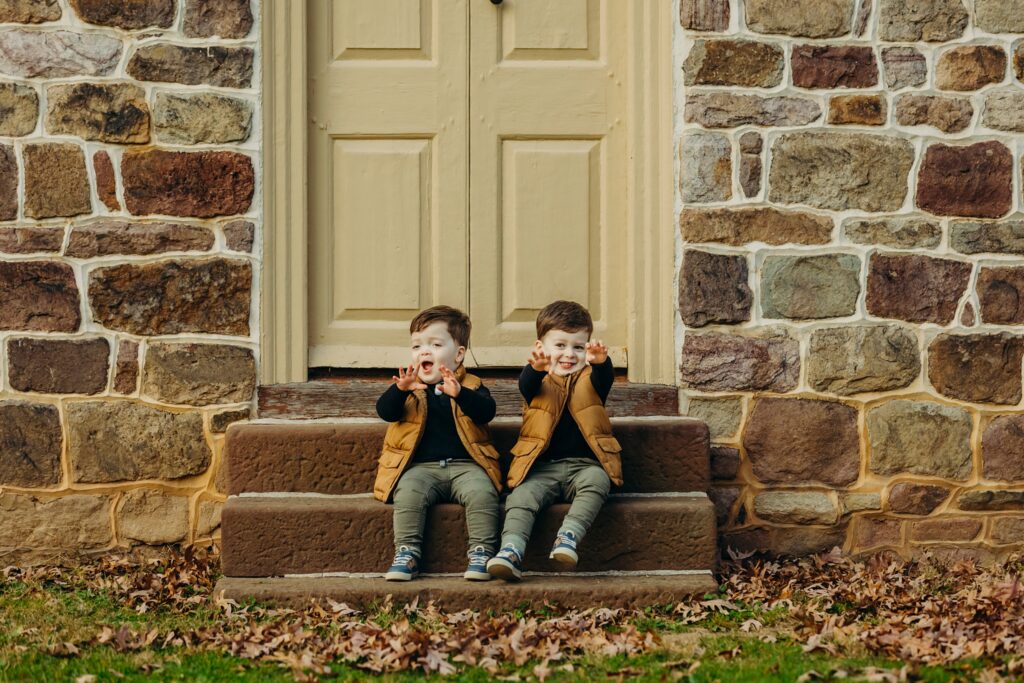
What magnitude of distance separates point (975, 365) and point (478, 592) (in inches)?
85.3

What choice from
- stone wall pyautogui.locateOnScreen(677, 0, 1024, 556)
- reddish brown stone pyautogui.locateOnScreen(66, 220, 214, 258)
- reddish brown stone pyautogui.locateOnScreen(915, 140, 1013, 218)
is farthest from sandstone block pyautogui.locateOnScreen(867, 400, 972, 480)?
reddish brown stone pyautogui.locateOnScreen(66, 220, 214, 258)

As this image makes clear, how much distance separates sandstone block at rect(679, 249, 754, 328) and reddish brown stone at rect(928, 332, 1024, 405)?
0.76 meters

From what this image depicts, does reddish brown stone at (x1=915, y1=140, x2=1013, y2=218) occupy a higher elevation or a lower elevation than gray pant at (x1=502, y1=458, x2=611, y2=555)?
higher

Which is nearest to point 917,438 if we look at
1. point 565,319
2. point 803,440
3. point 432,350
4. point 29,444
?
point 803,440

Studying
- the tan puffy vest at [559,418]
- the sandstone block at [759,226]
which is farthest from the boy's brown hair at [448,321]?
the sandstone block at [759,226]

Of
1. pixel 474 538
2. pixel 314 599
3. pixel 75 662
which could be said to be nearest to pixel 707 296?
pixel 474 538

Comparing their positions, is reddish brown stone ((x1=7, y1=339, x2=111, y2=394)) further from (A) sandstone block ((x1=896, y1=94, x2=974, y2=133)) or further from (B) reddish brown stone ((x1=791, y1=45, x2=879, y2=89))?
(A) sandstone block ((x1=896, y1=94, x2=974, y2=133))

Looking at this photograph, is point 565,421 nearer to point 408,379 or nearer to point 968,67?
point 408,379

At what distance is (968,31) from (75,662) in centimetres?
387

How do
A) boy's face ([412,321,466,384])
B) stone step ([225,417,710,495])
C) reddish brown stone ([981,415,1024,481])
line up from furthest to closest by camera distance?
1. reddish brown stone ([981,415,1024,481])
2. stone step ([225,417,710,495])
3. boy's face ([412,321,466,384])

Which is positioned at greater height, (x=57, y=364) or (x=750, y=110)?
(x=750, y=110)

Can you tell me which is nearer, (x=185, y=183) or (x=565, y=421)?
(x=565, y=421)

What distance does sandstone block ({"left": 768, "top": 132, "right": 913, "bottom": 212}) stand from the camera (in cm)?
470

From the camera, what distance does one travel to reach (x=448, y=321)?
4.36 metres
